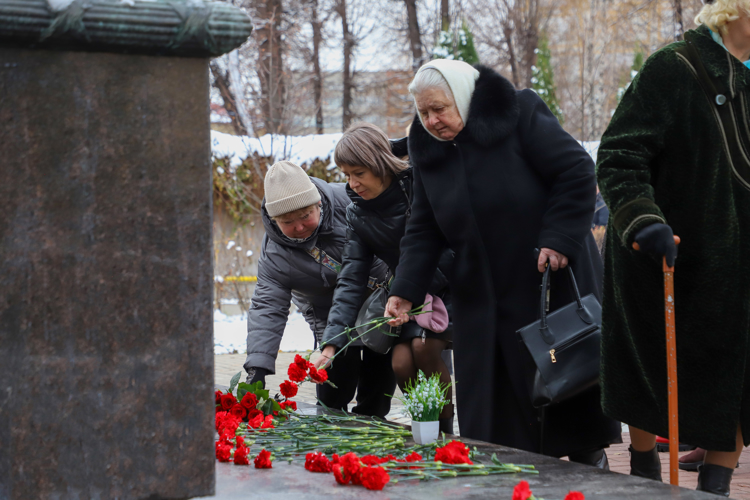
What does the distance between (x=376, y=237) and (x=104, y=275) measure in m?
2.33

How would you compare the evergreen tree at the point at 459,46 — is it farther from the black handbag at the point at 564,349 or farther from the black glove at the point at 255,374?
the black handbag at the point at 564,349

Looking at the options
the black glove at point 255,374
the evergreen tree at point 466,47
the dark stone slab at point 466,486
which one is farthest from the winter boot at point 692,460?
the evergreen tree at point 466,47

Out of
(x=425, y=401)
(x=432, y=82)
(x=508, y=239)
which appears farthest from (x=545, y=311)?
(x=432, y=82)

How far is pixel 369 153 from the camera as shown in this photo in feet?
12.7

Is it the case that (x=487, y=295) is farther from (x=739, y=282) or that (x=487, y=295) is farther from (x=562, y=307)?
(x=739, y=282)

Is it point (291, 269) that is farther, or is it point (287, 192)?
point (291, 269)

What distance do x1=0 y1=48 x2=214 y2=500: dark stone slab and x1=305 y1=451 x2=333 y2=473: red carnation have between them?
785 millimetres

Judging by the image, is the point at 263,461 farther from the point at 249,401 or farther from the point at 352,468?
the point at 249,401

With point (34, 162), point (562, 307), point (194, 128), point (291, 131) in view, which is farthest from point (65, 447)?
point (291, 131)

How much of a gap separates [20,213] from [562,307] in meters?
1.99

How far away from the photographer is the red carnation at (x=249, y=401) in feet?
11.3

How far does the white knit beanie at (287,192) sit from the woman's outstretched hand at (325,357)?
71 cm

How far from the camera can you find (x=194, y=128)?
1814mm

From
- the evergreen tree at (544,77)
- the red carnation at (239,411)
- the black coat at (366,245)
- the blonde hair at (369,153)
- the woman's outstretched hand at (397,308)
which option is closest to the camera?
the red carnation at (239,411)
